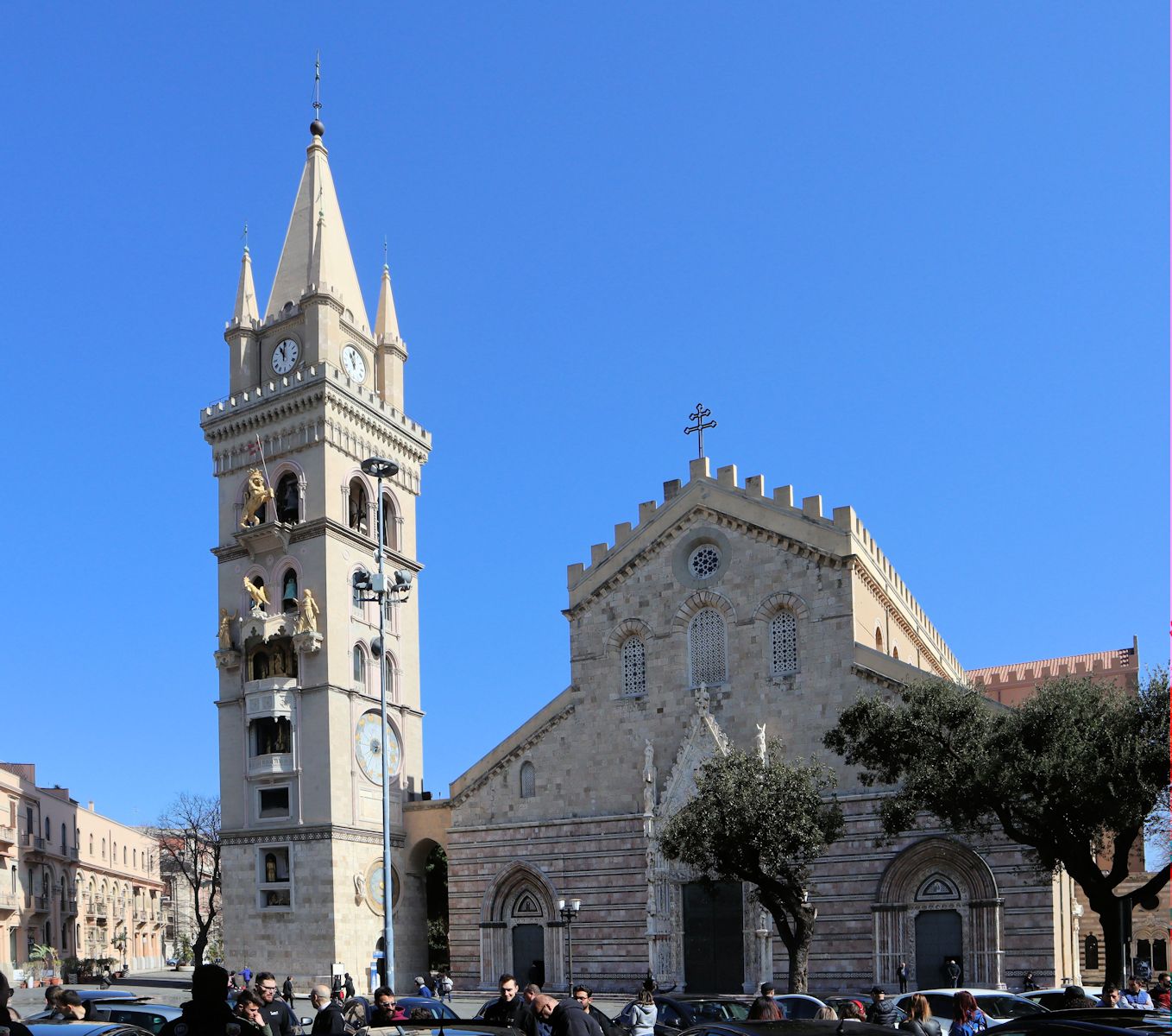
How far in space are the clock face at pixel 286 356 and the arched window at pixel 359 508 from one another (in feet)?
17.4

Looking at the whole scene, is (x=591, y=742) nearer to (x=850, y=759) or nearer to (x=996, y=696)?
(x=850, y=759)

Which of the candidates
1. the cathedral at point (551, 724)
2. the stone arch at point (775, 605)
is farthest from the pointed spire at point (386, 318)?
the stone arch at point (775, 605)

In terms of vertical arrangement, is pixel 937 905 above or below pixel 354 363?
below

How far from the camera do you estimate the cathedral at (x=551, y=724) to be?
3894 cm

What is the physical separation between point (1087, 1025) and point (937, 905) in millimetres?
30688

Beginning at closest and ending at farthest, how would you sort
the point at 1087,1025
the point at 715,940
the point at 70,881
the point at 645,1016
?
the point at 1087,1025 → the point at 645,1016 → the point at 715,940 → the point at 70,881

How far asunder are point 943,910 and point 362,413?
2854 centimetres

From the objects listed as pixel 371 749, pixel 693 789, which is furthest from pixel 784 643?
pixel 371 749

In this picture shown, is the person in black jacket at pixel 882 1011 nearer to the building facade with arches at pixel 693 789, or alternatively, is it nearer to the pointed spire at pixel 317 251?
the building facade with arches at pixel 693 789

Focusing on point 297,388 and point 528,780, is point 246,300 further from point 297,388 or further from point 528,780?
point 528,780

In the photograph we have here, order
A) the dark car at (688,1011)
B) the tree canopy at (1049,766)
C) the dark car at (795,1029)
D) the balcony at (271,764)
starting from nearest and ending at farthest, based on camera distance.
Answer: the dark car at (795,1029) < the dark car at (688,1011) < the tree canopy at (1049,766) < the balcony at (271,764)

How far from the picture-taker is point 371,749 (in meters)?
49.9

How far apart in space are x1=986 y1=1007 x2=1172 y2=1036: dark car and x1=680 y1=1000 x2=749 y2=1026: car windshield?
11.4m

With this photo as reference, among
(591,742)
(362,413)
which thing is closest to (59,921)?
(362,413)
